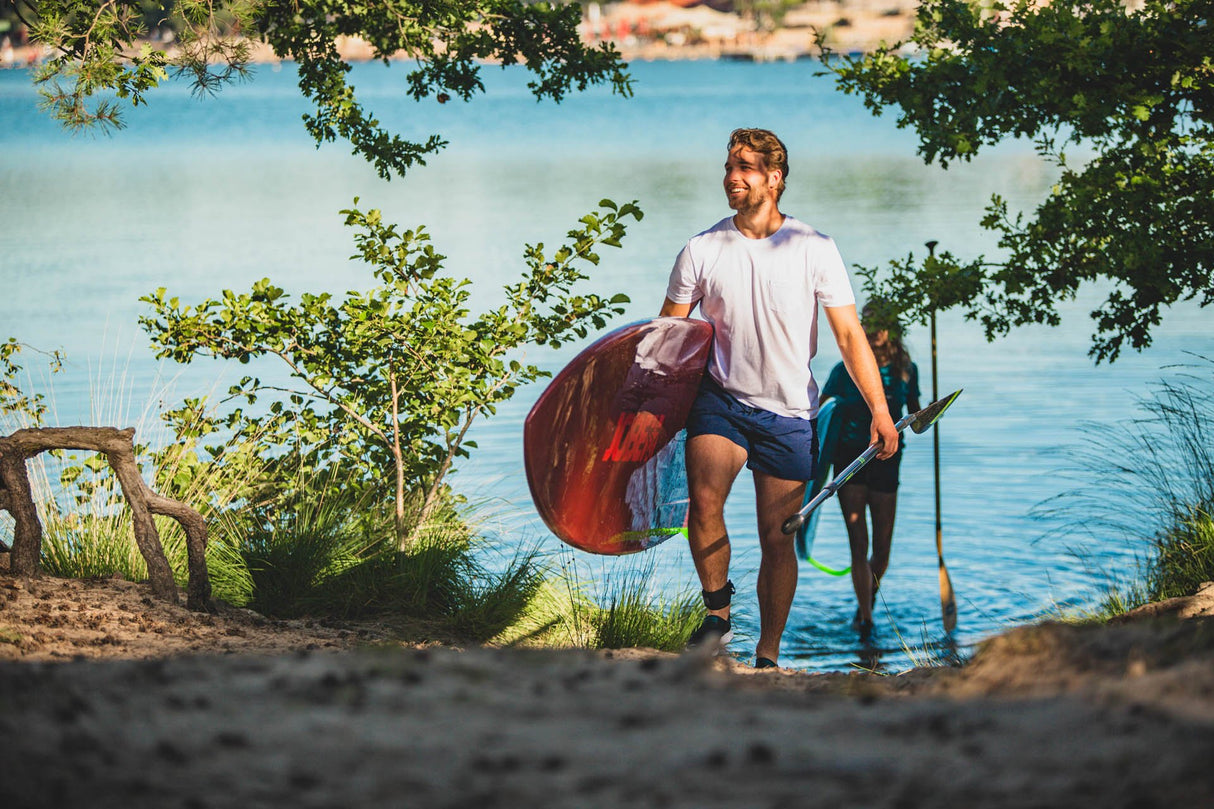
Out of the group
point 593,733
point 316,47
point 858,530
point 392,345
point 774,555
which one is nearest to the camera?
point 593,733

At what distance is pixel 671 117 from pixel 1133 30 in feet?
192

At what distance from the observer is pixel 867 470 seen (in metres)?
7.83

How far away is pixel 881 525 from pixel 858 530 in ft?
0.50

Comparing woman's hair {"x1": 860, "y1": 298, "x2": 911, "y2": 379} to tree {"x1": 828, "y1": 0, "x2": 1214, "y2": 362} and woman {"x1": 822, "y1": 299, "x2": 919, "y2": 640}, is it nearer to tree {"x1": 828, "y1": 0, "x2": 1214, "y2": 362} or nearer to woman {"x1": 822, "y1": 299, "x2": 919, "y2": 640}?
woman {"x1": 822, "y1": 299, "x2": 919, "y2": 640}

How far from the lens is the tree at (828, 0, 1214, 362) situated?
260 inches

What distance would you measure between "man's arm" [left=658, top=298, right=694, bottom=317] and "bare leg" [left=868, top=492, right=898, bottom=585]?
2.71 meters

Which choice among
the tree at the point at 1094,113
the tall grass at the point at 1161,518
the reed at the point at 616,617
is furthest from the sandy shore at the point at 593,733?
the tree at the point at 1094,113

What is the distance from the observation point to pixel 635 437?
20.0 ft

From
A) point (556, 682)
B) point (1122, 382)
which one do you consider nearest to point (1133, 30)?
point (556, 682)

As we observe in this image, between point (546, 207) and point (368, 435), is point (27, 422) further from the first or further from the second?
point (546, 207)

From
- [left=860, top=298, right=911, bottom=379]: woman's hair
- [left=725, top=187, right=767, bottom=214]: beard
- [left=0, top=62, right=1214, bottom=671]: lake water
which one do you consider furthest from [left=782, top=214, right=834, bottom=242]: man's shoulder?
[left=860, top=298, right=911, bottom=379]: woman's hair

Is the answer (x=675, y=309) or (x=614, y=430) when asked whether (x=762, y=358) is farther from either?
(x=614, y=430)

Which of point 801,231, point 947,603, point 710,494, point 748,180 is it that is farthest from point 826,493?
point 947,603

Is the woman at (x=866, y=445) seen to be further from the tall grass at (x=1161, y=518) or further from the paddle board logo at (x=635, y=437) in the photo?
the paddle board logo at (x=635, y=437)
